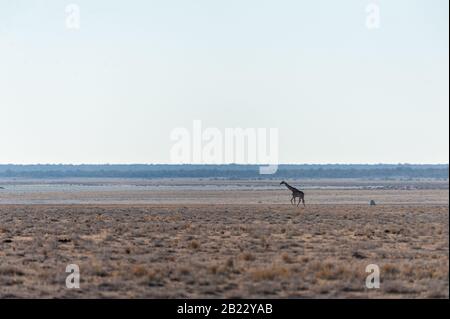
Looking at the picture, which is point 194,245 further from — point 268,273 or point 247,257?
point 268,273

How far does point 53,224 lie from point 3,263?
55.1 feet

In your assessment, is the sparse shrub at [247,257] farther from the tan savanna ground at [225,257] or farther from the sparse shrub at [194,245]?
the sparse shrub at [194,245]

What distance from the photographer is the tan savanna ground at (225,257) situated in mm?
→ 19562

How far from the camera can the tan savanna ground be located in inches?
770

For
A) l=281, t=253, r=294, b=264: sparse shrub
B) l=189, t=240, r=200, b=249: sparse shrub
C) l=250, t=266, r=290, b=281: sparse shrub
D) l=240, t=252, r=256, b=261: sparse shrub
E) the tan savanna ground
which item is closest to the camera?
the tan savanna ground

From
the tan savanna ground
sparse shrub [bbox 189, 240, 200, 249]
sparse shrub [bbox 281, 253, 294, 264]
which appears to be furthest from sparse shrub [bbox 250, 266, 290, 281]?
sparse shrub [bbox 189, 240, 200, 249]

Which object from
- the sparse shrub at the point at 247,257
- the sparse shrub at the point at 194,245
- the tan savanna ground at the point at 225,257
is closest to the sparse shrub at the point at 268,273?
the tan savanna ground at the point at 225,257

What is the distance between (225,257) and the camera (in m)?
25.6

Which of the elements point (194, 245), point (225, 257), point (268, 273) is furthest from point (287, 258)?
point (194, 245)

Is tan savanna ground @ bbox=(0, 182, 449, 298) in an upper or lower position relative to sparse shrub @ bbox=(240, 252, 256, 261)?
lower

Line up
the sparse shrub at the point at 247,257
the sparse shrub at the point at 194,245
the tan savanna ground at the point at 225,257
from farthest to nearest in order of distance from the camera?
the sparse shrub at the point at 194,245, the sparse shrub at the point at 247,257, the tan savanna ground at the point at 225,257

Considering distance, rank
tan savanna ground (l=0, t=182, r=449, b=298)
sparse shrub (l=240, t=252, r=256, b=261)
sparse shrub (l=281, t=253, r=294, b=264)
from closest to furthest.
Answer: tan savanna ground (l=0, t=182, r=449, b=298) → sparse shrub (l=281, t=253, r=294, b=264) → sparse shrub (l=240, t=252, r=256, b=261)

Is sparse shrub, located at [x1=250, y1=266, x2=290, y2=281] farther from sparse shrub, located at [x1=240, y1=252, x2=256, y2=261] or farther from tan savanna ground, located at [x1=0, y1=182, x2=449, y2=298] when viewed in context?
sparse shrub, located at [x1=240, y1=252, x2=256, y2=261]
